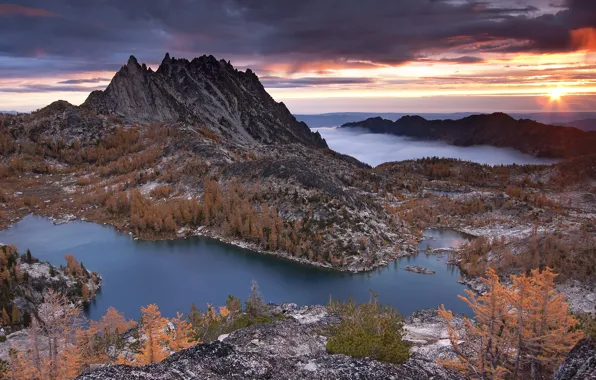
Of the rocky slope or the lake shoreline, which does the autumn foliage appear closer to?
the lake shoreline

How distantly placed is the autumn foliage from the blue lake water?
54044 mm

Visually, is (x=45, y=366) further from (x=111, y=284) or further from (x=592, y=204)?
(x=592, y=204)

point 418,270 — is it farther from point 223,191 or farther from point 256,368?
point 256,368

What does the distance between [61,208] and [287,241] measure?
9765 cm

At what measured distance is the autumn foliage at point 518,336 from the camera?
79.9ft

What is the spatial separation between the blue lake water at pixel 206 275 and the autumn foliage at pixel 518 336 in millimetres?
54044

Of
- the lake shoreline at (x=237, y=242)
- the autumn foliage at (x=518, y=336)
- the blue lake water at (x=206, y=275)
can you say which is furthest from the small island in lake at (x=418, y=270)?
the autumn foliage at (x=518, y=336)

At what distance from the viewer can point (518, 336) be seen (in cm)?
2466

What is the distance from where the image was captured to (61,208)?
149875mm

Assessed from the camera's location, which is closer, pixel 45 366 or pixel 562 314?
pixel 562 314

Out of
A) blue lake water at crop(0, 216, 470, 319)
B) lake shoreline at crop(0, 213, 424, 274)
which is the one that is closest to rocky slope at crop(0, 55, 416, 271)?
lake shoreline at crop(0, 213, 424, 274)

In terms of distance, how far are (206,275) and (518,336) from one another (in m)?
83.8

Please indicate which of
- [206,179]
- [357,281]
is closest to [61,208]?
[206,179]

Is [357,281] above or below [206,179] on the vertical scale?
below
